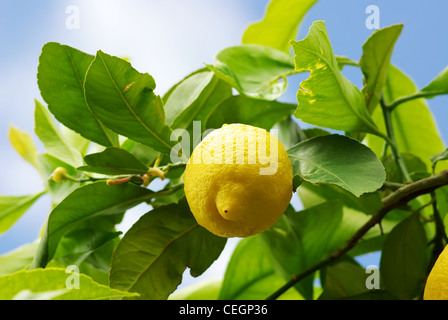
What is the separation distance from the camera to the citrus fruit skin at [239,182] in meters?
0.41

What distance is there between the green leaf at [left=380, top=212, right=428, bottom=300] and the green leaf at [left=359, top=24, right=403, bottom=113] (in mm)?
172

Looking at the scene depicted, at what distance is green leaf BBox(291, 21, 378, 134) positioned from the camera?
0.45m

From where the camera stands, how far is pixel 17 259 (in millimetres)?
669

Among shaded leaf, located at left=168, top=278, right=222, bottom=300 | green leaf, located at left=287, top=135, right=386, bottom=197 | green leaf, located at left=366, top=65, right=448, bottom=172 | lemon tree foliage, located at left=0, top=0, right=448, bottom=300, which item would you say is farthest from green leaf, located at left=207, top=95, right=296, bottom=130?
shaded leaf, located at left=168, top=278, right=222, bottom=300

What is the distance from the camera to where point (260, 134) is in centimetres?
44

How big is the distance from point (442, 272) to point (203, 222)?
0.20 meters

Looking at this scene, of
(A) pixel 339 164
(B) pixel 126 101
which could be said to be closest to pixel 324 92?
(A) pixel 339 164

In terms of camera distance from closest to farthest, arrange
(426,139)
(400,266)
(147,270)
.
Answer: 1. (147,270)
2. (400,266)
3. (426,139)

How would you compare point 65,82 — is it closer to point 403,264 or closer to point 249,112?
point 249,112

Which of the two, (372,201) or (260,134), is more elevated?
(260,134)

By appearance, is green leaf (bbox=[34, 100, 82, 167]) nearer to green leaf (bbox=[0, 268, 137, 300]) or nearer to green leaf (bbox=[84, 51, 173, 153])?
green leaf (bbox=[84, 51, 173, 153])

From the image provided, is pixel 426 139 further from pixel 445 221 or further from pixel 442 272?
pixel 442 272

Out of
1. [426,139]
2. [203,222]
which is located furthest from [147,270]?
[426,139]

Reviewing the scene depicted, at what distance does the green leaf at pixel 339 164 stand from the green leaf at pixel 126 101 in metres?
0.13
